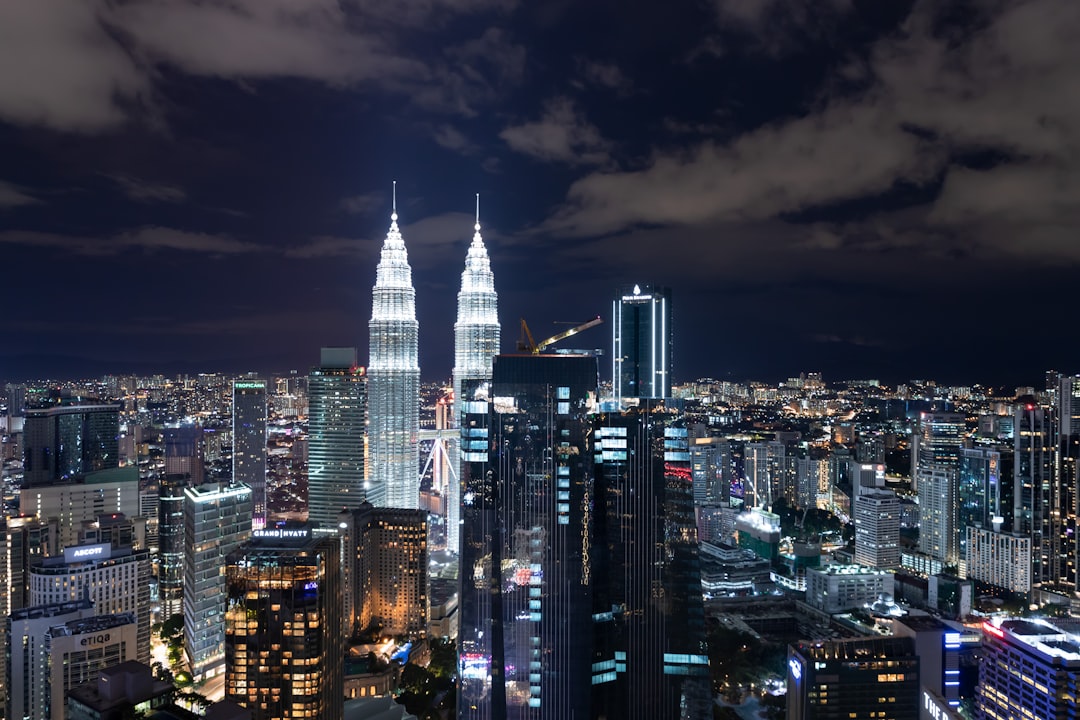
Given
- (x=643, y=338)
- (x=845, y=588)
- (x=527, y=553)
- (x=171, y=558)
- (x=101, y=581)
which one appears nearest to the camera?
(x=527, y=553)

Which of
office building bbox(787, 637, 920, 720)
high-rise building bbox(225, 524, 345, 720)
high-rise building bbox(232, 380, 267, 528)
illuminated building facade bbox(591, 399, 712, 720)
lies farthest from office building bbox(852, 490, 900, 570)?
high-rise building bbox(232, 380, 267, 528)

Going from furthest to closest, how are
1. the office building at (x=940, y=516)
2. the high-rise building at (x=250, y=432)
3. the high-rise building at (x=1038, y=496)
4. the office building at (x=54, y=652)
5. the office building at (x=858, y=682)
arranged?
the high-rise building at (x=250, y=432), the office building at (x=940, y=516), the high-rise building at (x=1038, y=496), the office building at (x=54, y=652), the office building at (x=858, y=682)

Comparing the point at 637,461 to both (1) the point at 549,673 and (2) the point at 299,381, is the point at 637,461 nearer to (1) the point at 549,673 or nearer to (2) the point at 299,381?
(1) the point at 549,673

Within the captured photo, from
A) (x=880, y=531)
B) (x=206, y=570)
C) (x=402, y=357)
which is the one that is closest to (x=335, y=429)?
(x=402, y=357)

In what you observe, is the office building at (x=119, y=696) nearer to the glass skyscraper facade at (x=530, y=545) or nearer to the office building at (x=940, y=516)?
the glass skyscraper facade at (x=530, y=545)

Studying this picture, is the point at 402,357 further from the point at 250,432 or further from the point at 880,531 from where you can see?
the point at 880,531

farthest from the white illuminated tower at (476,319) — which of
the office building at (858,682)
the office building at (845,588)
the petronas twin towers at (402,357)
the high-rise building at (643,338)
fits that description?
the office building at (858,682)
